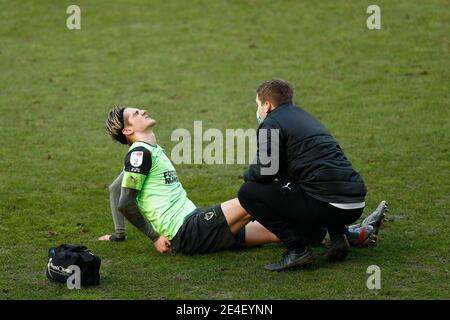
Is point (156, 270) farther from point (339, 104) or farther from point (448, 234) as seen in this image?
point (339, 104)

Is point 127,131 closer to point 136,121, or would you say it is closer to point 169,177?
point 136,121

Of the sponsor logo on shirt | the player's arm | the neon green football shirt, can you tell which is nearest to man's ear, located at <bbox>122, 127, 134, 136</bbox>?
the neon green football shirt

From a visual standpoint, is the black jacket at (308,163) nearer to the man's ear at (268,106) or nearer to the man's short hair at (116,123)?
the man's ear at (268,106)

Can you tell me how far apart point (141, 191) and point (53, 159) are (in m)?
4.29

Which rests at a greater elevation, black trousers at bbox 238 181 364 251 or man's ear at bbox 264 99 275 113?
man's ear at bbox 264 99 275 113

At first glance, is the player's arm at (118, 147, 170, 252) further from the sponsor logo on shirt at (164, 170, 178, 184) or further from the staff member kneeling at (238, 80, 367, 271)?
the staff member kneeling at (238, 80, 367, 271)

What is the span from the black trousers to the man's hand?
40.1 inches

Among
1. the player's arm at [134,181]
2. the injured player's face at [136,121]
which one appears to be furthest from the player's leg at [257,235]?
the injured player's face at [136,121]

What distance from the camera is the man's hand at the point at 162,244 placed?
8.69 metres

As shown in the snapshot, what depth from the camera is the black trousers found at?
25.9ft

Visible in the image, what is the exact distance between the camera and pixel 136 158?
854cm

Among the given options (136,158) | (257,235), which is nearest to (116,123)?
(136,158)

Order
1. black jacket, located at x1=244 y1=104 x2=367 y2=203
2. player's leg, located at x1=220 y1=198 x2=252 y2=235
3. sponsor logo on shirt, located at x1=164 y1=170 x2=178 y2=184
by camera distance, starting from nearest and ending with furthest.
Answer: black jacket, located at x1=244 y1=104 x2=367 y2=203 < player's leg, located at x1=220 y1=198 x2=252 y2=235 < sponsor logo on shirt, located at x1=164 y1=170 x2=178 y2=184

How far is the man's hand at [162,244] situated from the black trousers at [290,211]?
1.02 m
